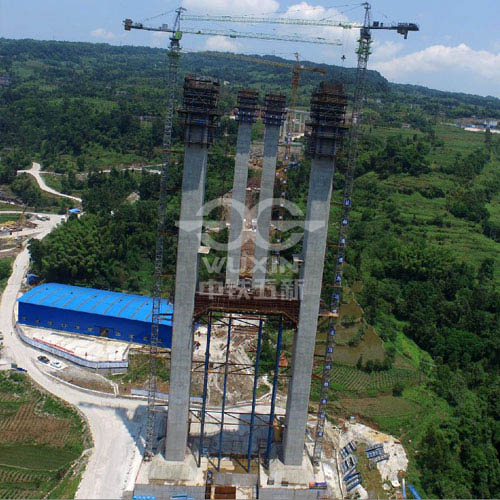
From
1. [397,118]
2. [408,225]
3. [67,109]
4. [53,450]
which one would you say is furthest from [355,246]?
[397,118]

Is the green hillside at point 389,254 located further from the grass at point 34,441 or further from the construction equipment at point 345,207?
the grass at point 34,441

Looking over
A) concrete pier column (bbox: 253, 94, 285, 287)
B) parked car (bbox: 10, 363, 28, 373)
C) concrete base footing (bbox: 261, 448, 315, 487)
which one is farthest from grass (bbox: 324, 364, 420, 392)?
parked car (bbox: 10, 363, 28, 373)

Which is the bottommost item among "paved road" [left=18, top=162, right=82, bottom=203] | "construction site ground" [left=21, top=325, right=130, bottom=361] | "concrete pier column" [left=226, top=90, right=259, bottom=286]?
"construction site ground" [left=21, top=325, right=130, bottom=361]

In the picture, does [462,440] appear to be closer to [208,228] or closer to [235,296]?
[235,296]

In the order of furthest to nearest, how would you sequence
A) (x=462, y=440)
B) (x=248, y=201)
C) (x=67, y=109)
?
(x=67, y=109), (x=248, y=201), (x=462, y=440)

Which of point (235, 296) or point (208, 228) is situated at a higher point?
point (235, 296)

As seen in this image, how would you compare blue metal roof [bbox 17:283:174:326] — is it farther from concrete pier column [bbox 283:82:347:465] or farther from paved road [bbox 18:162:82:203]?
paved road [bbox 18:162:82:203]
